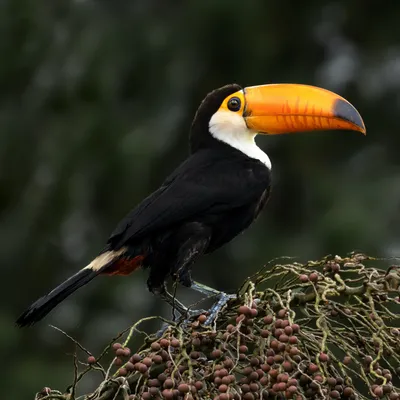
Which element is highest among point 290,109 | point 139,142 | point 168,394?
point 290,109

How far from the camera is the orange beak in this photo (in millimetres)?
3545

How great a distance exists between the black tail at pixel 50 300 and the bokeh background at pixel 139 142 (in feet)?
10.5

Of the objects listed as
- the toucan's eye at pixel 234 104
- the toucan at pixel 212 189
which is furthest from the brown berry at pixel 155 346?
the toucan's eye at pixel 234 104

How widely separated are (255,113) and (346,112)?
1.20 ft

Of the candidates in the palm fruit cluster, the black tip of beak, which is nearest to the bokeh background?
the black tip of beak

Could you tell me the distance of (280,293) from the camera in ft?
7.25

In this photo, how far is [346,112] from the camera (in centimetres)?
346

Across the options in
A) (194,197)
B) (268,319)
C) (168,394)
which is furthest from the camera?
(194,197)

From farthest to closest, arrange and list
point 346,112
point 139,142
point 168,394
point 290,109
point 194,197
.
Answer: point 139,142
point 290,109
point 346,112
point 194,197
point 168,394

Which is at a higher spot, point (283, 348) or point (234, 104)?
point (234, 104)

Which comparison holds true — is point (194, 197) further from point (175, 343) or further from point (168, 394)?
point (168, 394)

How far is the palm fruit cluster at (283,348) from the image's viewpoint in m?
1.96

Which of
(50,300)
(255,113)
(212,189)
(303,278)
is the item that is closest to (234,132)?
(255,113)

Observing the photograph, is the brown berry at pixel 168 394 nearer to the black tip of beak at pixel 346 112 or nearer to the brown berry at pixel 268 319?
the brown berry at pixel 268 319
